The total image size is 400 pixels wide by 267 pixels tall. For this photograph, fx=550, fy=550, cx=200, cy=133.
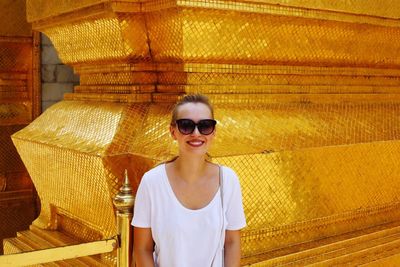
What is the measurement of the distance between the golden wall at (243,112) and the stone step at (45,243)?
7 centimetres

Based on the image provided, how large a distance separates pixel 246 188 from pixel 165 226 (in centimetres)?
→ 83

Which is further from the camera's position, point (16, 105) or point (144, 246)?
point (16, 105)

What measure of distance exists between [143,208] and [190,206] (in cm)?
16

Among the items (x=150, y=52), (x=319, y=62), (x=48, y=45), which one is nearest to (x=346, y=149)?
(x=319, y=62)

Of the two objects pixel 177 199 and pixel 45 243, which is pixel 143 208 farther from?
pixel 45 243

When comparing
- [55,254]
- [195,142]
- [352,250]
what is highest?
[195,142]

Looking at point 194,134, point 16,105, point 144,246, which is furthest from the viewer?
point 16,105

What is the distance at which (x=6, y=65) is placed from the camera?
5016 millimetres

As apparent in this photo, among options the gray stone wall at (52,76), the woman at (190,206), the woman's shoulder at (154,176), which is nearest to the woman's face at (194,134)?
the woman at (190,206)

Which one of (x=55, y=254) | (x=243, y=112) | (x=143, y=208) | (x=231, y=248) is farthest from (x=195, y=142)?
(x=243, y=112)

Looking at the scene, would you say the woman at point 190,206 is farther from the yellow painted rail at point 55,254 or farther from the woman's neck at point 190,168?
the yellow painted rail at point 55,254

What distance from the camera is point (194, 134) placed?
185 centimetres

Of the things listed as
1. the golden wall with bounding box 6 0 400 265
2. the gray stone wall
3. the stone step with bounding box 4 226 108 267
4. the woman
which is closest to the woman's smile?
the woman

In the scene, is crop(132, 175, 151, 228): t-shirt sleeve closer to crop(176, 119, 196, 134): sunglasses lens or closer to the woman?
the woman
